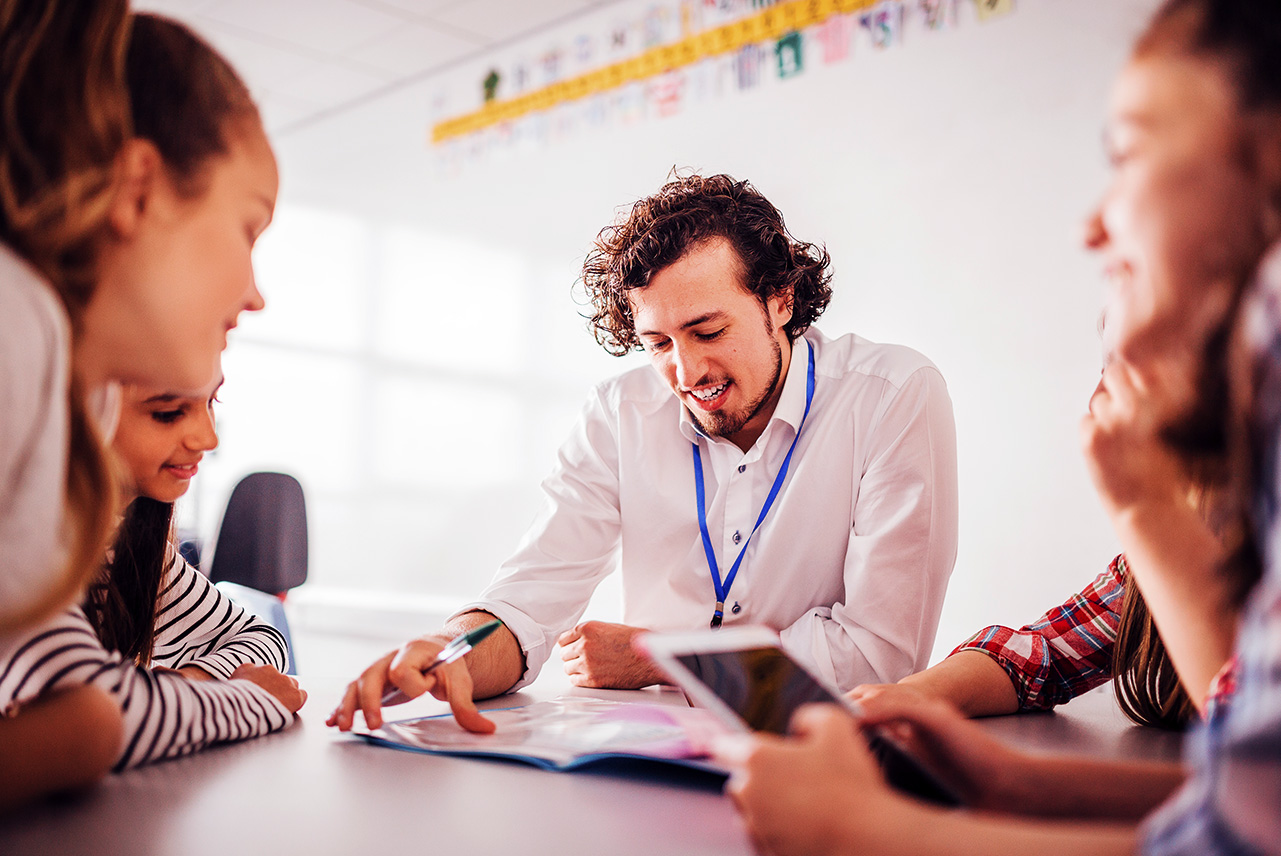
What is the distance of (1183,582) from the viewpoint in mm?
770

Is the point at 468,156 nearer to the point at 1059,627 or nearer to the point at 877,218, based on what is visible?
the point at 877,218

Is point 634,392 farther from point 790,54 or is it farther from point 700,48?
point 700,48

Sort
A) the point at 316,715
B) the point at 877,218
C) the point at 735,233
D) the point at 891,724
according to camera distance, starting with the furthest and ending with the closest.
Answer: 1. the point at 877,218
2. the point at 735,233
3. the point at 316,715
4. the point at 891,724

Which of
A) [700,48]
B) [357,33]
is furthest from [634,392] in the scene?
[357,33]

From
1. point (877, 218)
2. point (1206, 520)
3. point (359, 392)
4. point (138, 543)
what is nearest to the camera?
point (1206, 520)

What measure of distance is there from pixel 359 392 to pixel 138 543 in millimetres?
3400

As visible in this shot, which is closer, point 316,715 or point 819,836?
point 819,836

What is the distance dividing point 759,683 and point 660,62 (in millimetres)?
3084

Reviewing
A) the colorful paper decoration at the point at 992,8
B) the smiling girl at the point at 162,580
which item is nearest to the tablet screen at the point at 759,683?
the smiling girl at the point at 162,580

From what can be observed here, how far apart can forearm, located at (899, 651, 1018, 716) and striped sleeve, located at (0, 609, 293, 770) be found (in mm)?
701

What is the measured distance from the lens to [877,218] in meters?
2.85

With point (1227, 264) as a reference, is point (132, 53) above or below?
above

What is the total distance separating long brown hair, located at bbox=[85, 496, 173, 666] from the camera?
1117 mm

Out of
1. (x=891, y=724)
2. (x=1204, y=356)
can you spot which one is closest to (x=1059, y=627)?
(x=891, y=724)
